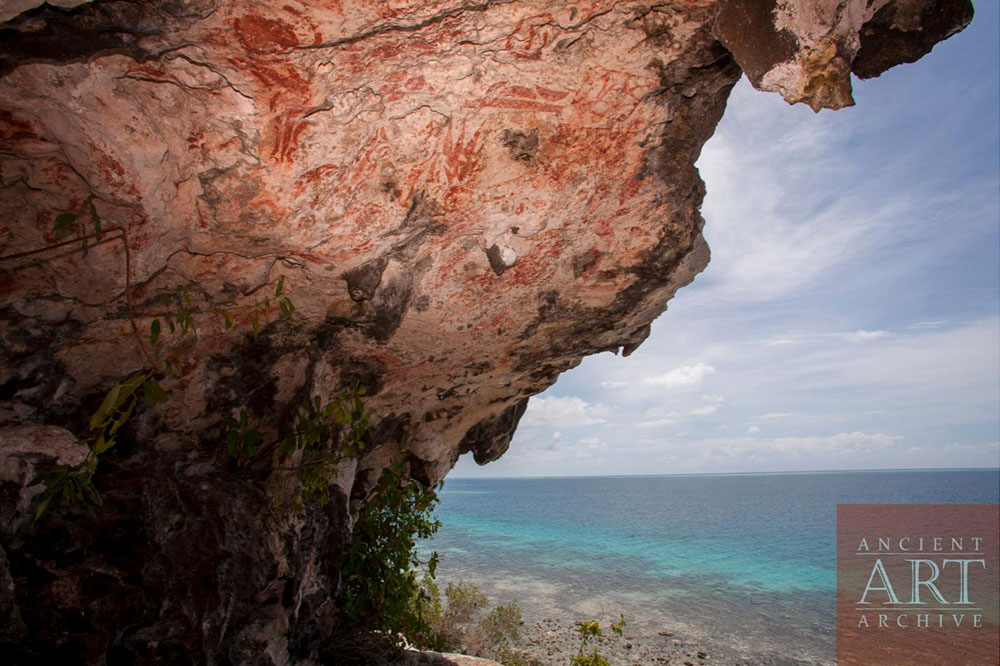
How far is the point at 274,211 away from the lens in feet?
10.9

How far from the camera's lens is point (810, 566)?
30.4 metres

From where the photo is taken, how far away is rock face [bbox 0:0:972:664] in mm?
2539

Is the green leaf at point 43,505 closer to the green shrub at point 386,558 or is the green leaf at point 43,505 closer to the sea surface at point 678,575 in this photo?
the green shrub at point 386,558

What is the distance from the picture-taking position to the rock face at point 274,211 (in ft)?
8.33

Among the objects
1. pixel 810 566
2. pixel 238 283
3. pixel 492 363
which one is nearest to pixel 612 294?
pixel 492 363

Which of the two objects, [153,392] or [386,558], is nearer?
[153,392]

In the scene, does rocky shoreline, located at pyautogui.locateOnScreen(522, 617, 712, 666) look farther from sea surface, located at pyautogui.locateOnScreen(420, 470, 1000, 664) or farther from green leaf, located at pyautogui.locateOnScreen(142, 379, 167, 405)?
green leaf, located at pyautogui.locateOnScreen(142, 379, 167, 405)

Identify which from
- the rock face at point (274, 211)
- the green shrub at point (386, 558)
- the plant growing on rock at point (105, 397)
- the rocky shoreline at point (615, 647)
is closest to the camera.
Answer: the plant growing on rock at point (105, 397)

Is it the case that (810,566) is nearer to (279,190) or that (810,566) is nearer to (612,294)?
(612,294)

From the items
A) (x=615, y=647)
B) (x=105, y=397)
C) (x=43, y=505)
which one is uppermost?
(x=105, y=397)

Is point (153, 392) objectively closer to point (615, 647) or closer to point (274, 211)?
point (274, 211)

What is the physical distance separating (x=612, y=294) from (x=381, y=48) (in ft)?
10.2

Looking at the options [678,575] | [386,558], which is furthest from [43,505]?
[678,575]

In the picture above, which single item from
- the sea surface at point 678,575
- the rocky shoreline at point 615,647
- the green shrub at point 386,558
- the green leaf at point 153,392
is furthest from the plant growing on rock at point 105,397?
the rocky shoreline at point 615,647
